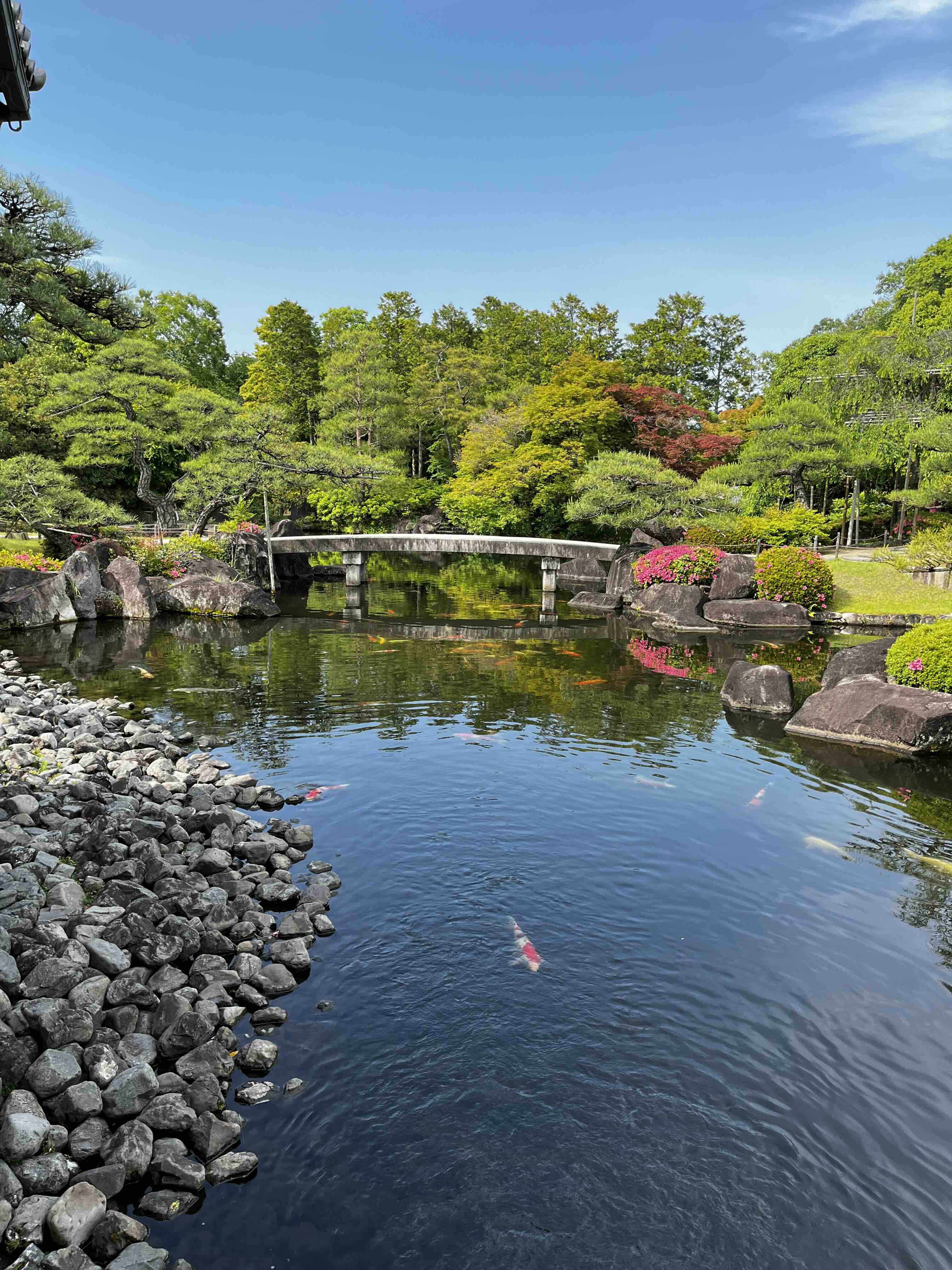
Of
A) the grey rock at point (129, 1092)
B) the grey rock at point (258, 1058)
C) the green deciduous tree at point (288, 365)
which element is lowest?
the grey rock at point (258, 1058)

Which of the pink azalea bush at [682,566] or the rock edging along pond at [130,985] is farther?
the pink azalea bush at [682,566]

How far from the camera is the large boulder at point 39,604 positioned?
82.4 ft

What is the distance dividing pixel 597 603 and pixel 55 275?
25.1 metres

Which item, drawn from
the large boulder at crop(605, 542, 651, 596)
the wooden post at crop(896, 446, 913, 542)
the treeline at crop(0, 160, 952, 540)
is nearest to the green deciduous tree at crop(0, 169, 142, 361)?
the treeline at crop(0, 160, 952, 540)

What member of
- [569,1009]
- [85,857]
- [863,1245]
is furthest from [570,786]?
[863,1245]

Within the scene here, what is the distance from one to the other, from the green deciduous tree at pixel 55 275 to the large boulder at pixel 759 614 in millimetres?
22588

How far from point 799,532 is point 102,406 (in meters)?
30.5

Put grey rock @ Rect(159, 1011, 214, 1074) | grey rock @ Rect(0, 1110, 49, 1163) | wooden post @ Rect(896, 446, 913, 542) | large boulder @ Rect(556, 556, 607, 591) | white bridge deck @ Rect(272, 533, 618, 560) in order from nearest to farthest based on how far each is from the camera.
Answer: grey rock @ Rect(0, 1110, 49, 1163), grey rock @ Rect(159, 1011, 214, 1074), white bridge deck @ Rect(272, 533, 618, 560), wooden post @ Rect(896, 446, 913, 542), large boulder @ Rect(556, 556, 607, 591)

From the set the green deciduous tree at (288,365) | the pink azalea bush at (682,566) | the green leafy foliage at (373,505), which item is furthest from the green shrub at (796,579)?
the green deciduous tree at (288,365)

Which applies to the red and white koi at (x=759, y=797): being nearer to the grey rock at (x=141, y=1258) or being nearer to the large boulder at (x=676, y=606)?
the grey rock at (x=141, y=1258)

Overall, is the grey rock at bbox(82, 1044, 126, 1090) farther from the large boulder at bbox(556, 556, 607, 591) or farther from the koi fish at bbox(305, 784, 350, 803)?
the large boulder at bbox(556, 556, 607, 591)

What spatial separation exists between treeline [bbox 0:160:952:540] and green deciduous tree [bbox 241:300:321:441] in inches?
6.9

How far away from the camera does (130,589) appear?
2791cm

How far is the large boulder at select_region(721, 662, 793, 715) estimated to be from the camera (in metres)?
17.4
